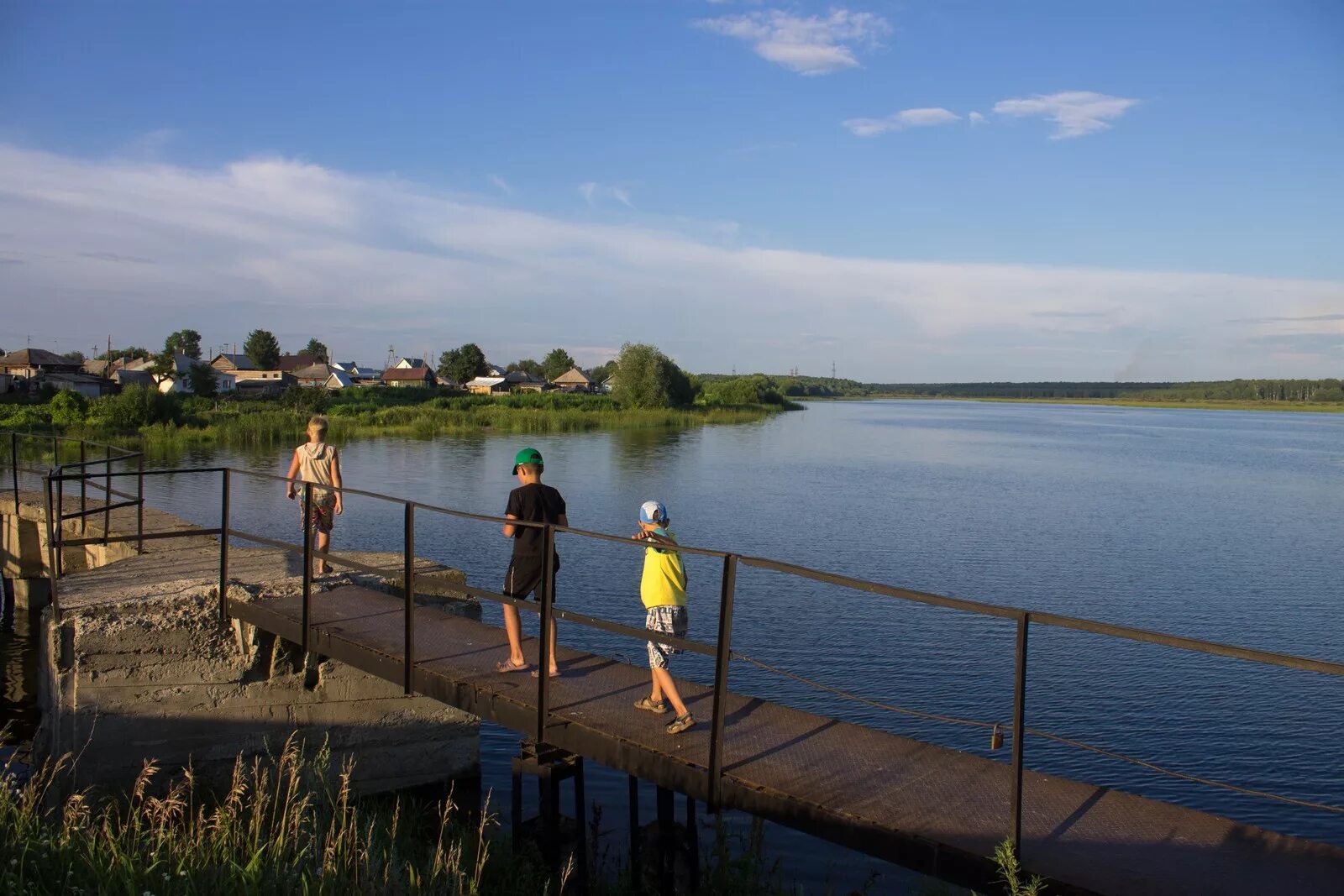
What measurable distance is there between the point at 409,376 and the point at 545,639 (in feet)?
421

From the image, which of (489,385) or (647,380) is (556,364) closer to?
(489,385)

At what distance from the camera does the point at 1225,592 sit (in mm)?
18281

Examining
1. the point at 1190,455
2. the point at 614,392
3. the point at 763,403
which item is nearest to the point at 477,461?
the point at 1190,455

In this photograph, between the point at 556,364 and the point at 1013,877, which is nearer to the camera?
the point at 1013,877

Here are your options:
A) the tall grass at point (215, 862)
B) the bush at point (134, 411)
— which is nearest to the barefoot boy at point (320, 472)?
the tall grass at point (215, 862)

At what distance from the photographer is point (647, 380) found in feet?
260

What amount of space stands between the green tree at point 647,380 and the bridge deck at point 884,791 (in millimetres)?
70680

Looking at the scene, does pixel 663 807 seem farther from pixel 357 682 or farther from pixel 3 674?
pixel 3 674

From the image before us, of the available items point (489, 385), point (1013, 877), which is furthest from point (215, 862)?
point (489, 385)

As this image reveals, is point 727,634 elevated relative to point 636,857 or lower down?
elevated

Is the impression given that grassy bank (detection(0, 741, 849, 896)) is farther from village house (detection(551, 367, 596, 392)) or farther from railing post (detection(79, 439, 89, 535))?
village house (detection(551, 367, 596, 392))

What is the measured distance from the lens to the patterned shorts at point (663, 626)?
595 centimetres

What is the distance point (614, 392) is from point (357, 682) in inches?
2856

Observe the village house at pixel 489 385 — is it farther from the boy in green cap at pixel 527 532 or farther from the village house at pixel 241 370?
the boy in green cap at pixel 527 532
